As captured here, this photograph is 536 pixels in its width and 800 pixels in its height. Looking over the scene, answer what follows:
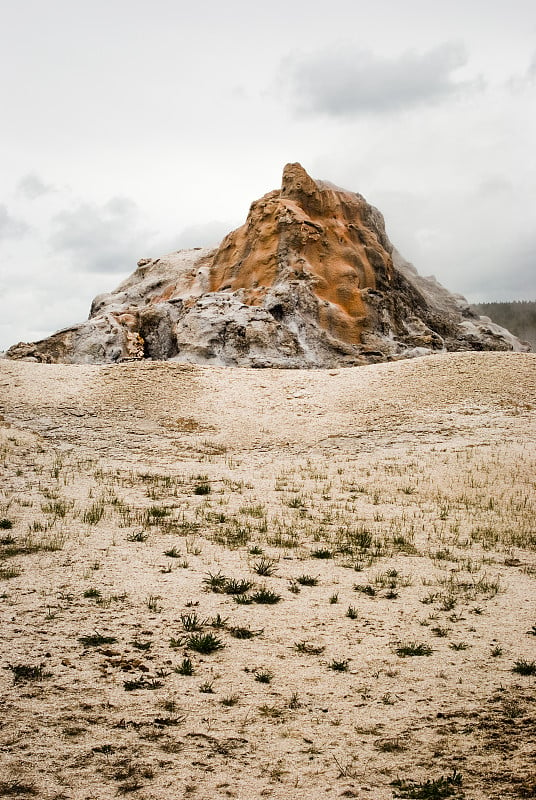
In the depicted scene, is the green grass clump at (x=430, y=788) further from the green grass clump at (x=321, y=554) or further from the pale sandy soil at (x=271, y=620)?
the green grass clump at (x=321, y=554)

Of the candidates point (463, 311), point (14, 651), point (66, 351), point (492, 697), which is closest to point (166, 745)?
point (14, 651)

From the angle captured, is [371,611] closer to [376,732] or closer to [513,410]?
[376,732]

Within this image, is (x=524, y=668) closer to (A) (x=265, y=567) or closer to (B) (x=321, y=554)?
(A) (x=265, y=567)

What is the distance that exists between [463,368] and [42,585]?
1995 centimetres

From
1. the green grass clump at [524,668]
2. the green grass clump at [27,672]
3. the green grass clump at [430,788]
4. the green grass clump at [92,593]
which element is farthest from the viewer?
the green grass clump at [92,593]

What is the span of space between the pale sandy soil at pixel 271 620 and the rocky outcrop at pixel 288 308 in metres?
17.2

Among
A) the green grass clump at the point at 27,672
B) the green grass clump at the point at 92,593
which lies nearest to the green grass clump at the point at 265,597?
the green grass clump at the point at 92,593

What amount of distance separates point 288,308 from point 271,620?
102 ft

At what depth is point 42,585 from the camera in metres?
7.53

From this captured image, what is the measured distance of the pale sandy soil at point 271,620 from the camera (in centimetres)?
440

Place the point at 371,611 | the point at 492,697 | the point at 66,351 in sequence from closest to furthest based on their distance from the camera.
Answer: the point at 492,697 → the point at 371,611 → the point at 66,351

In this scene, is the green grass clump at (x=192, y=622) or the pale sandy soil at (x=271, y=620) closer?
the pale sandy soil at (x=271, y=620)

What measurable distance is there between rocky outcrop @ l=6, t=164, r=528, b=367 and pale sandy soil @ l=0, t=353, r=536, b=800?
17.2 meters

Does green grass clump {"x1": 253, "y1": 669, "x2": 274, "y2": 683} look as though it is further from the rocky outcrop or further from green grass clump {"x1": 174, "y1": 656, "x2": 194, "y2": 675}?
the rocky outcrop
